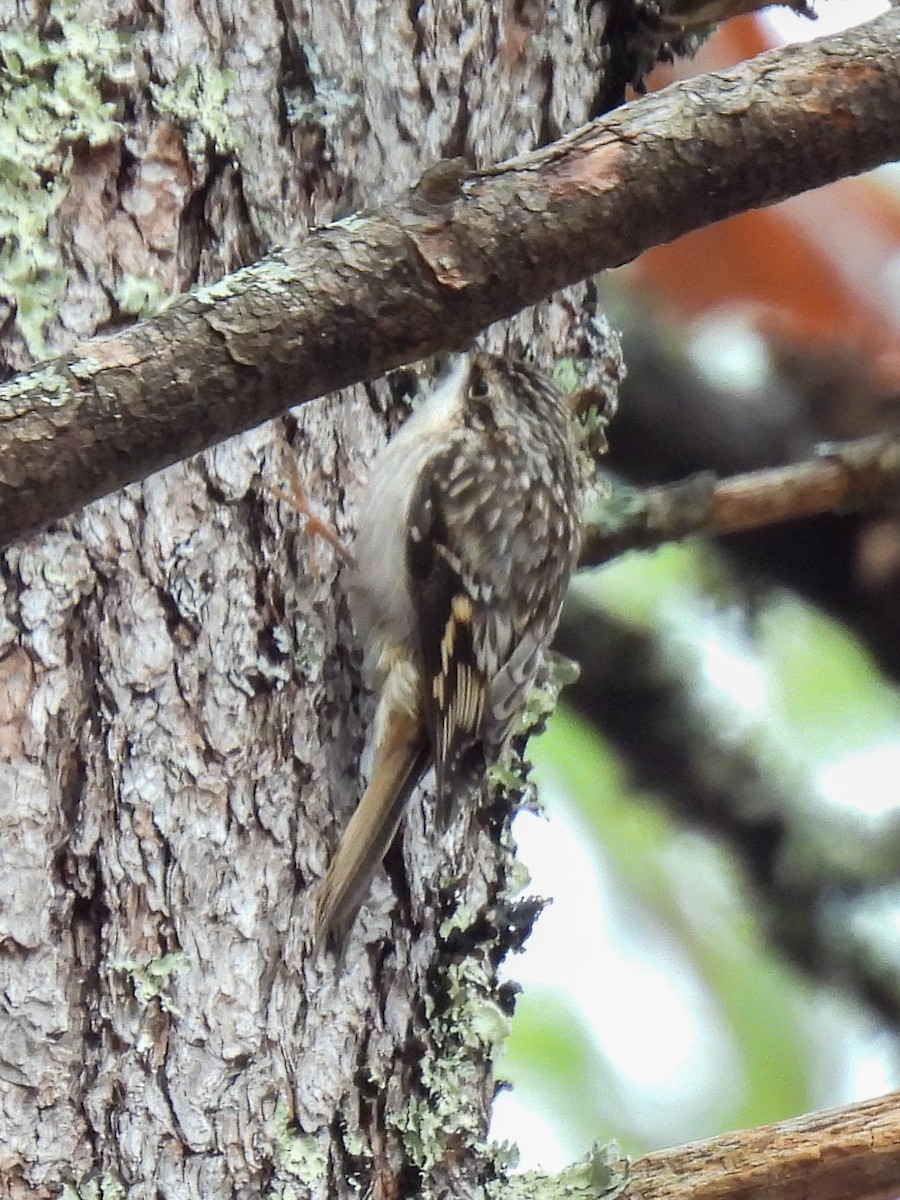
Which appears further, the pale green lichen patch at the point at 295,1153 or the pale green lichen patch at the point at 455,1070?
the pale green lichen patch at the point at 455,1070

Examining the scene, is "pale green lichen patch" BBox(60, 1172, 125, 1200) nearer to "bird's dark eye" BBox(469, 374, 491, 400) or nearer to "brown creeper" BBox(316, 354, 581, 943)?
"brown creeper" BBox(316, 354, 581, 943)

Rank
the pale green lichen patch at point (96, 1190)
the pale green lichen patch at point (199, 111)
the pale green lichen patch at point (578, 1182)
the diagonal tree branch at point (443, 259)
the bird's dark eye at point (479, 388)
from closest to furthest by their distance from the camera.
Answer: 1. the diagonal tree branch at point (443, 259)
2. the pale green lichen patch at point (96, 1190)
3. the pale green lichen patch at point (578, 1182)
4. the pale green lichen patch at point (199, 111)
5. the bird's dark eye at point (479, 388)

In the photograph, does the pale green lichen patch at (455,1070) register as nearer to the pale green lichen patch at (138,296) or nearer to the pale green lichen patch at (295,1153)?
the pale green lichen patch at (295,1153)

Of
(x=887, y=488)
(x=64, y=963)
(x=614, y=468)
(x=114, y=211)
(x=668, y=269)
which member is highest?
(x=668, y=269)

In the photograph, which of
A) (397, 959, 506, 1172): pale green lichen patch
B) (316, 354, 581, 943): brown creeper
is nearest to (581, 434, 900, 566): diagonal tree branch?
(316, 354, 581, 943): brown creeper

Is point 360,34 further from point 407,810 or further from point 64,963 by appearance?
point 64,963

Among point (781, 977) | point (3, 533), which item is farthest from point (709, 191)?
point (781, 977)

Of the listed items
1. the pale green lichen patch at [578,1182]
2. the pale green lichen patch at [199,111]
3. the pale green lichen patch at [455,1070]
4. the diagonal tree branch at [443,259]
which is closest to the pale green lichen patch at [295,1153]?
the pale green lichen patch at [455,1070]
